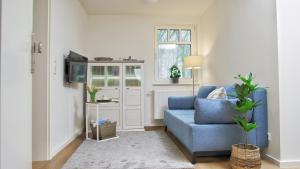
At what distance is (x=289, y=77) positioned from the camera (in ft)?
7.68

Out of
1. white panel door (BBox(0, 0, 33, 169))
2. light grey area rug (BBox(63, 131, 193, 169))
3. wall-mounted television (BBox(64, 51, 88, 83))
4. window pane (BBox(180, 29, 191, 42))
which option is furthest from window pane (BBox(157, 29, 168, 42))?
white panel door (BBox(0, 0, 33, 169))

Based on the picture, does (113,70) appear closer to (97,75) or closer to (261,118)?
(97,75)

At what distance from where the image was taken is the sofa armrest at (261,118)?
251 cm

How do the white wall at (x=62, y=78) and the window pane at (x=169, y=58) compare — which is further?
the window pane at (x=169, y=58)

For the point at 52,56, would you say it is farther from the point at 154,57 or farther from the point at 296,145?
the point at 296,145

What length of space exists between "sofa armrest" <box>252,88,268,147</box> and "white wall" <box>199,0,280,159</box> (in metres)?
0.06

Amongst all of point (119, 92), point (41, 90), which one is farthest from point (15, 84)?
point (119, 92)

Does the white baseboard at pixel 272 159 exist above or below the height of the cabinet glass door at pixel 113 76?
below

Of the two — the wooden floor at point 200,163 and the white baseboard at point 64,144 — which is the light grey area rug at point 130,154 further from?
the white baseboard at point 64,144

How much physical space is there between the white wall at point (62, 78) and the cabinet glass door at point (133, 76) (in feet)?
3.17

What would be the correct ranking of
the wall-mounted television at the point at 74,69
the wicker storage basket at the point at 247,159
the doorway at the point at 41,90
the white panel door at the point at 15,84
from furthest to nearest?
the wall-mounted television at the point at 74,69 → the doorway at the point at 41,90 → the wicker storage basket at the point at 247,159 → the white panel door at the point at 15,84

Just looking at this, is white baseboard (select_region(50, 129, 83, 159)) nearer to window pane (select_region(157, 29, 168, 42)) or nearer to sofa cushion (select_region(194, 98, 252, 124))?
sofa cushion (select_region(194, 98, 252, 124))

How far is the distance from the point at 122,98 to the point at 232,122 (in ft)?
7.97

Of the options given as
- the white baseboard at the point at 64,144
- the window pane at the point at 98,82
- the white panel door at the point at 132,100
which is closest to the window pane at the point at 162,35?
the white panel door at the point at 132,100
